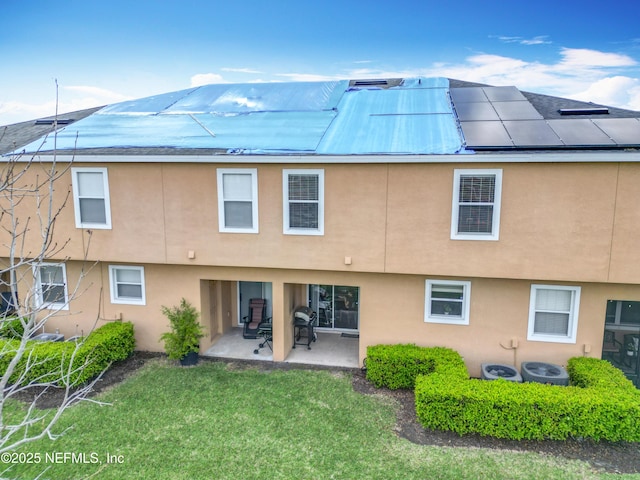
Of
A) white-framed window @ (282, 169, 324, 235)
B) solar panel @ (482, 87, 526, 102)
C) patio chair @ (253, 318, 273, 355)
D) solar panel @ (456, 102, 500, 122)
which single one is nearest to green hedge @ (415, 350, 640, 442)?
white-framed window @ (282, 169, 324, 235)

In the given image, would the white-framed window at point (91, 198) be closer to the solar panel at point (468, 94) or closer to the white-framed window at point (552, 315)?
the solar panel at point (468, 94)

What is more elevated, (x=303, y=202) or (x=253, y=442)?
(x=303, y=202)

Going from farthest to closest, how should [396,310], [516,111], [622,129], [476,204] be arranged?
1. [516,111]
2. [396,310]
3. [622,129]
4. [476,204]

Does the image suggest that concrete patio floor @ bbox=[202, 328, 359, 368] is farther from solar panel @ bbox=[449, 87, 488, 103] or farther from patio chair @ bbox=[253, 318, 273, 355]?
solar panel @ bbox=[449, 87, 488, 103]

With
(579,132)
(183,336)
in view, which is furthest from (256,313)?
(579,132)

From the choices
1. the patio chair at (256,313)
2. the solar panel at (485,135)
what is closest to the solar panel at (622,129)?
the solar panel at (485,135)

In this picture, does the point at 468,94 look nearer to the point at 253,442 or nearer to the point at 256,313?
the point at 256,313
